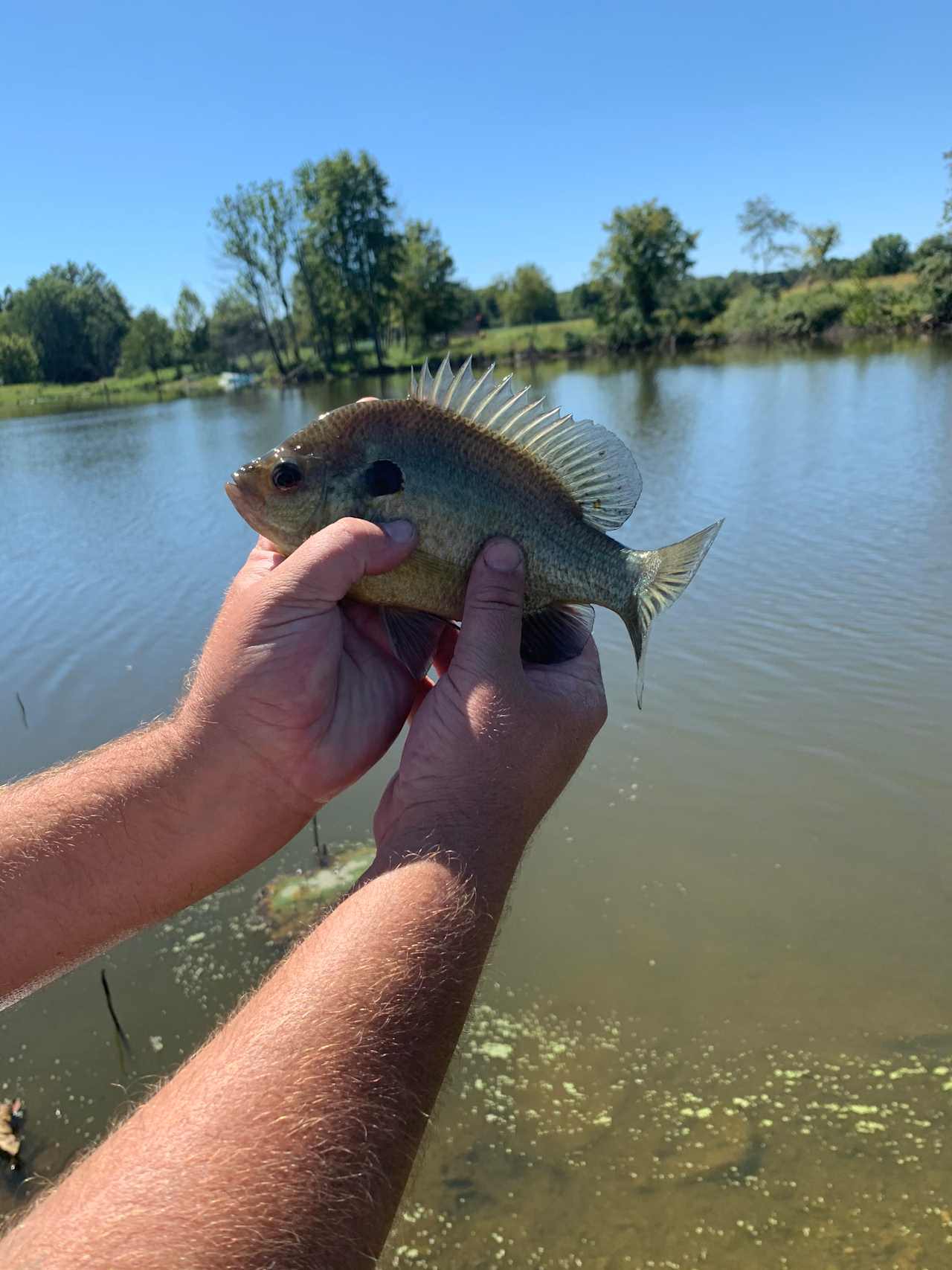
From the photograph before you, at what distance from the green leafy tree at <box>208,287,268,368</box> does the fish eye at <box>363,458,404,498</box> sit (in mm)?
101023

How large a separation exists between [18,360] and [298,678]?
11866 cm

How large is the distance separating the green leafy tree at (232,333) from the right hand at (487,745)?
101757 millimetres

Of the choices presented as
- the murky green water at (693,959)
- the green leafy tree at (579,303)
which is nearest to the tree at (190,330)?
the green leafy tree at (579,303)

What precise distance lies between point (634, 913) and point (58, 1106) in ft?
13.4

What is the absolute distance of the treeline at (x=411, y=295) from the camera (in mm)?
71938

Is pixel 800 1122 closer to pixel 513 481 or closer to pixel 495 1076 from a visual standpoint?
pixel 495 1076

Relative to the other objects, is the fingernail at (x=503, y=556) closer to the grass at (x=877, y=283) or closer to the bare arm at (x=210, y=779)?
the bare arm at (x=210, y=779)

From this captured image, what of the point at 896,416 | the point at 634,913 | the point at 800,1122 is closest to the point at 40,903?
the point at 800,1122

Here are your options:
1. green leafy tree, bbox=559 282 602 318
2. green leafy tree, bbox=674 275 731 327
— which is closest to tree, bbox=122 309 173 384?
green leafy tree, bbox=559 282 602 318

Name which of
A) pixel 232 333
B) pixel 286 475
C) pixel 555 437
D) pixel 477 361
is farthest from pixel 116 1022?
pixel 232 333

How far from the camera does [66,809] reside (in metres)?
2.70

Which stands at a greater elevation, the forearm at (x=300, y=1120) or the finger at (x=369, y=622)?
the finger at (x=369, y=622)

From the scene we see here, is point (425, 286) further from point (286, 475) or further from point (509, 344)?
point (286, 475)

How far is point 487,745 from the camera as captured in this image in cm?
228
